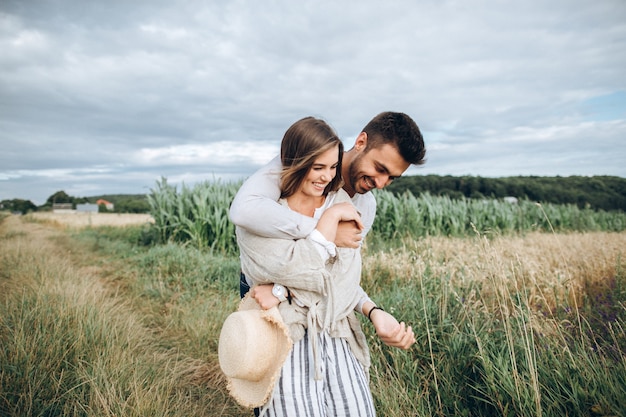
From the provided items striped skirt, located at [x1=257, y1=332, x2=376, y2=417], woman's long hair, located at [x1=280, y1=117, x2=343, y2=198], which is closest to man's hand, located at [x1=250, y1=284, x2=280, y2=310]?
striped skirt, located at [x1=257, y1=332, x2=376, y2=417]

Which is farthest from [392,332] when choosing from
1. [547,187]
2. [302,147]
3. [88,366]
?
[547,187]

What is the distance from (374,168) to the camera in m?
1.92

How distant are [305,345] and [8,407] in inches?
76.2

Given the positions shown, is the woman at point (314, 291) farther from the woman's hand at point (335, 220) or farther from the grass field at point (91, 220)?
the grass field at point (91, 220)

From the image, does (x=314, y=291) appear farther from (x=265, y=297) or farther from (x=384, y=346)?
(x=384, y=346)

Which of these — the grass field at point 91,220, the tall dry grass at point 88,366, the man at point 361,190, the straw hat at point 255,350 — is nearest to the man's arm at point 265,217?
the man at point 361,190

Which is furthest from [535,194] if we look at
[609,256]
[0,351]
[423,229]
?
[0,351]

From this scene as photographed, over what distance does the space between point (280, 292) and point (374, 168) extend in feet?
2.67

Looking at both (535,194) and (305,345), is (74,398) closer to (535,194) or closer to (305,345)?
(305,345)

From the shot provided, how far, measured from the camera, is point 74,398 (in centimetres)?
227

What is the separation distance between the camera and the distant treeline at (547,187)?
20.6m

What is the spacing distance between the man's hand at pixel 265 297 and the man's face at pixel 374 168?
0.71m

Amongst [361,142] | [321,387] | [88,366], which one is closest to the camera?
[321,387]

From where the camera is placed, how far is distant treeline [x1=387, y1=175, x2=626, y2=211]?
67.7ft
